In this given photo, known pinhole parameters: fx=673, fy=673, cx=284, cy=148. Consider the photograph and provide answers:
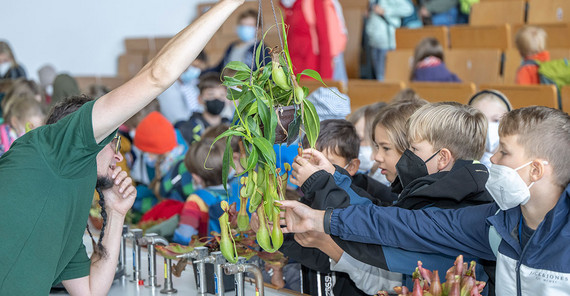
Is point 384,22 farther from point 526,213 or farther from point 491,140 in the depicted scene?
point 526,213

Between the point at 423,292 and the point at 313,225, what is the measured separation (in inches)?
19.1

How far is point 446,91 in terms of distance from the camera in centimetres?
459

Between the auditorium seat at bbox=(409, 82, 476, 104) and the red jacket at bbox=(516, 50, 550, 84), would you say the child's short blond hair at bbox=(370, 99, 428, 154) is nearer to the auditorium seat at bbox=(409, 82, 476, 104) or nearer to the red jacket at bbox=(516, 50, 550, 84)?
the auditorium seat at bbox=(409, 82, 476, 104)

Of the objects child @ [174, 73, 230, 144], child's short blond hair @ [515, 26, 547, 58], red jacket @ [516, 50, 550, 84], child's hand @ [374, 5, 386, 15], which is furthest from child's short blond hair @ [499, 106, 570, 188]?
child's hand @ [374, 5, 386, 15]

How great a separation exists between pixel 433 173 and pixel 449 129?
152mm

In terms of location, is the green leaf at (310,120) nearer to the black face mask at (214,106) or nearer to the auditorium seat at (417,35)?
the black face mask at (214,106)

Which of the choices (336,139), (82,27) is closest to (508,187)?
(336,139)

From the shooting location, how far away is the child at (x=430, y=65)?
5.26 m

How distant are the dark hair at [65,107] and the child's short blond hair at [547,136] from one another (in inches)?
45.2

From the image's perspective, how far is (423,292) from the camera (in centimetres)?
153

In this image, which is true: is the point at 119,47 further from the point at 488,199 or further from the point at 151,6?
the point at 488,199

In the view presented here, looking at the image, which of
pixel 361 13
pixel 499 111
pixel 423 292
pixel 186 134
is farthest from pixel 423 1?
pixel 423 292

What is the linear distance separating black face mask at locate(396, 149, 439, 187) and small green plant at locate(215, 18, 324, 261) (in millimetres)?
428

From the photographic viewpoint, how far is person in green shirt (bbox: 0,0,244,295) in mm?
1491
